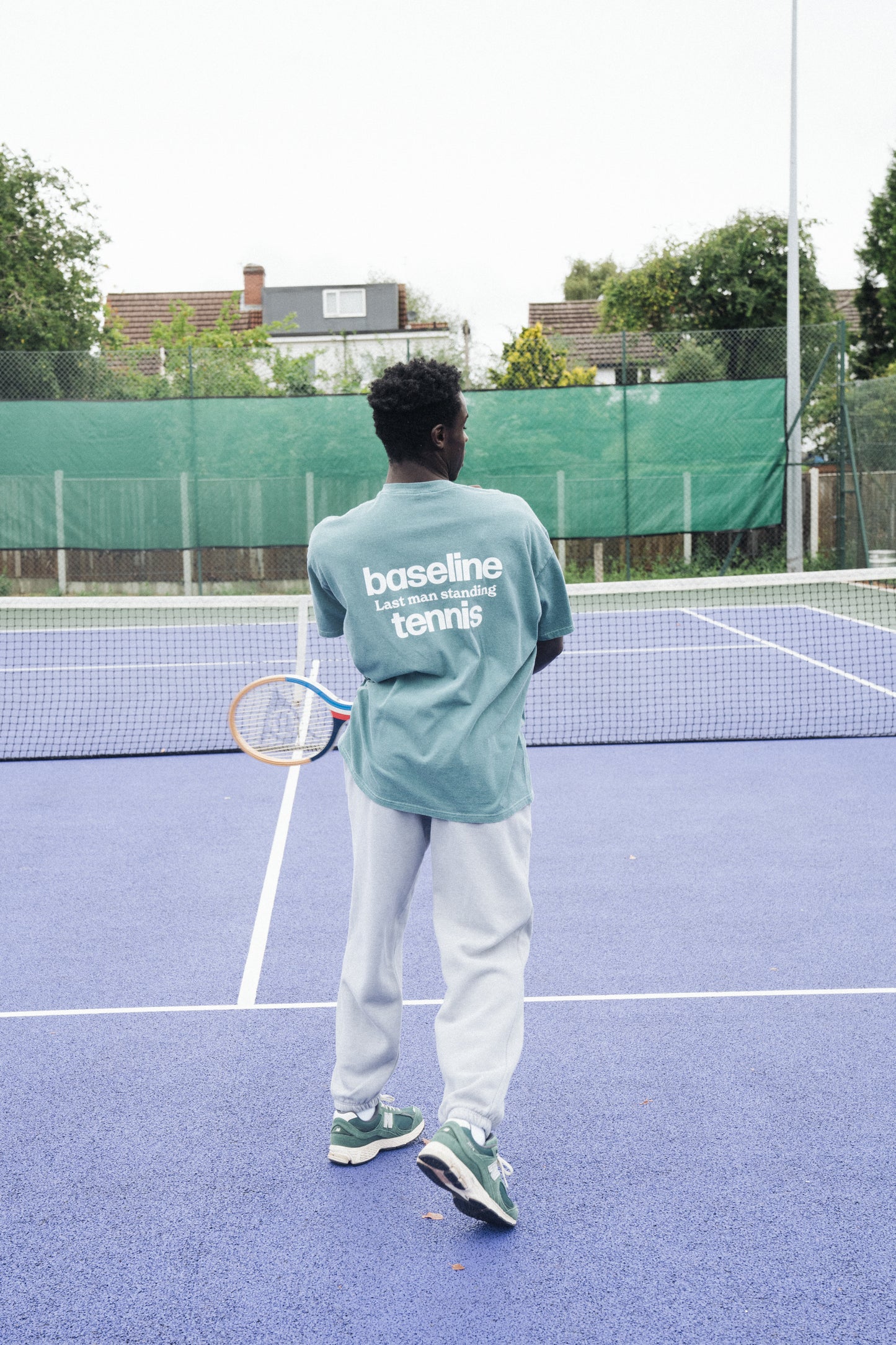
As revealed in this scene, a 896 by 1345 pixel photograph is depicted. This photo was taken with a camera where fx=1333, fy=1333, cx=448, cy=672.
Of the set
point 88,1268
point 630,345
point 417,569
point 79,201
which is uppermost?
point 79,201

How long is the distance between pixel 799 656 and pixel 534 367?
31.0 feet

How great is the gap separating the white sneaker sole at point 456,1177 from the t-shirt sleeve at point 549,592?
0.94 metres

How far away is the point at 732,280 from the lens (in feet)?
69.1

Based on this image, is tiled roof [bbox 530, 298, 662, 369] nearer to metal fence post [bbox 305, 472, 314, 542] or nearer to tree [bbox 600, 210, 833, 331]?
tree [bbox 600, 210, 833, 331]

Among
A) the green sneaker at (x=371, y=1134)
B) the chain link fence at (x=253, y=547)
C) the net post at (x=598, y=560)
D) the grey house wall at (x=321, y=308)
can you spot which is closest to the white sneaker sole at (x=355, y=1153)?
the green sneaker at (x=371, y=1134)

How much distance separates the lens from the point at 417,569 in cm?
237

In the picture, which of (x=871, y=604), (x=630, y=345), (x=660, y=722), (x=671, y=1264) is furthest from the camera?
(x=630, y=345)

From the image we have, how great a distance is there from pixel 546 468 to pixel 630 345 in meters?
2.67

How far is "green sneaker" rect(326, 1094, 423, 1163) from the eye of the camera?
2658mm

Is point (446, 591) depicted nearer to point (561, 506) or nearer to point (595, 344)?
point (561, 506)

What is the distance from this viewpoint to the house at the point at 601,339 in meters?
15.5

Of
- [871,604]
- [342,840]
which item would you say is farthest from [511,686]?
[871,604]

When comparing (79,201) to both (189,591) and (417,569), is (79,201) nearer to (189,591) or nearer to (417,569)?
(189,591)

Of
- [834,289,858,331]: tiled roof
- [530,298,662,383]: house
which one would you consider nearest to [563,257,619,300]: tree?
[530,298,662,383]: house
